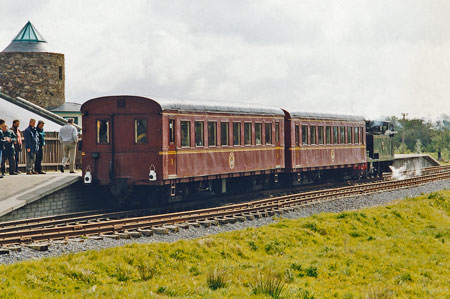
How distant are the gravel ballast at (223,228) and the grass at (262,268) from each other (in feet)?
2.54

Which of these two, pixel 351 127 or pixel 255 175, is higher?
pixel 351 127

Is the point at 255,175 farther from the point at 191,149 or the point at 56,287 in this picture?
the point at 56,287

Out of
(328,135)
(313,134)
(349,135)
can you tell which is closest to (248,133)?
(313,134)

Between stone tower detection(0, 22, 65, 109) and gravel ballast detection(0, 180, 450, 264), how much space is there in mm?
28523

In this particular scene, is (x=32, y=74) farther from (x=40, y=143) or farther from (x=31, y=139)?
(x=31, y=139)

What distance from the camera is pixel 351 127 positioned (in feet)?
100.0

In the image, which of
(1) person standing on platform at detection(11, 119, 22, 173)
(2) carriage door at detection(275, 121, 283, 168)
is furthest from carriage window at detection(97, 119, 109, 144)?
(2) carriage door at detection(275, 121, 283, 168)

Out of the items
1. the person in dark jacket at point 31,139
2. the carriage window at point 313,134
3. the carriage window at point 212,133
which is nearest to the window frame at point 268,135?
the carriage window at point 212,133

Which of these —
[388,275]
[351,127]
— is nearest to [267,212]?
[388,275]

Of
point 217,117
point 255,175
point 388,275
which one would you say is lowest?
point 388,275

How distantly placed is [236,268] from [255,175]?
11887mm

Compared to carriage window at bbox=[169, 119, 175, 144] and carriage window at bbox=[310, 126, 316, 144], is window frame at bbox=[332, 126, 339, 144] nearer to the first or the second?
carriage window at bbox=[310, 126, 316, 144]

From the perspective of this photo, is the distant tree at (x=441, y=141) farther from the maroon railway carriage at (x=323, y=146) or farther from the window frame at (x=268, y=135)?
the window frame at (x=268, y=135)

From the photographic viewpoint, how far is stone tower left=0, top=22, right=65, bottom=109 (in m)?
45.5
